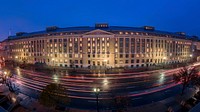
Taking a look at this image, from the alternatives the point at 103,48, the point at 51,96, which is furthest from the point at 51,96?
the point at 103,48

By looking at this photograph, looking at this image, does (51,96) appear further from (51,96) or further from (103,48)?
(103,48)

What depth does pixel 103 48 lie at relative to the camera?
64750mm

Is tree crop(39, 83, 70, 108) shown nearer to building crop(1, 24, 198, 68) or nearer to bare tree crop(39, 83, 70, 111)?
bare tree crop(39, 83, 70, 111)

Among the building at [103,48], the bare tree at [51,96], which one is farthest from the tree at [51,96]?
the building at [103,48]

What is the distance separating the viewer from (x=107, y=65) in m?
64.6

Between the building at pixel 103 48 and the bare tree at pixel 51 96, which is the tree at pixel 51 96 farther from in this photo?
the building at pixel 103 48

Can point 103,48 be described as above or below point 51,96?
above

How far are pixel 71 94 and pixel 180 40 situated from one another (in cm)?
8494

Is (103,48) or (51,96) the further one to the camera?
(103,48)

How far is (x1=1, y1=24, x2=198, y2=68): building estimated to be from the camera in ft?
212

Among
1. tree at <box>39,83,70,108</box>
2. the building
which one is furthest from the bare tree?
the building

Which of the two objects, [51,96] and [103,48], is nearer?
[51,96]

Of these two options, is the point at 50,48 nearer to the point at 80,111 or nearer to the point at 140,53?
the point at 140,53

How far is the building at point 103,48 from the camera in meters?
64.7
